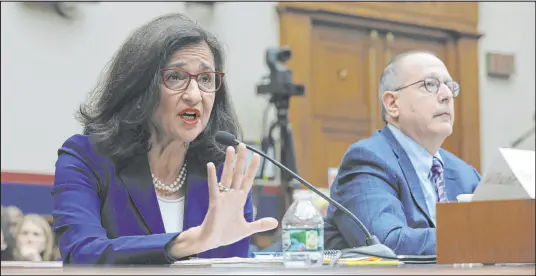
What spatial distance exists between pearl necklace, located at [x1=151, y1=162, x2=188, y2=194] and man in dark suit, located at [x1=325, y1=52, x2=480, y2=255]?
Answer: 50 cm

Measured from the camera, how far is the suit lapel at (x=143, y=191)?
1889mm

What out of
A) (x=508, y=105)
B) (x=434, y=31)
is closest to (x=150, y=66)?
(x=434, y=31)

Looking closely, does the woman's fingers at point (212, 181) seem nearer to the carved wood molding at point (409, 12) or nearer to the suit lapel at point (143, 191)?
the suit lapel at point (143, 191)

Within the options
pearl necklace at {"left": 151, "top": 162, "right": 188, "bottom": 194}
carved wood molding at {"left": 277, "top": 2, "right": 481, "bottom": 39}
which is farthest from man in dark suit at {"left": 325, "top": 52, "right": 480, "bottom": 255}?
carved wood molding at {"left": 277, "top": 2, "right": 481, "bottom": 39}

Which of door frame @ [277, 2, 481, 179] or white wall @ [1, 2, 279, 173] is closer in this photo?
white wall @ [1, 2, 279, 173]

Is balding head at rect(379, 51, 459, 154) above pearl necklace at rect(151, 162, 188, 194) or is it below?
above

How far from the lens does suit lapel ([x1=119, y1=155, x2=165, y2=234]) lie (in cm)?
189

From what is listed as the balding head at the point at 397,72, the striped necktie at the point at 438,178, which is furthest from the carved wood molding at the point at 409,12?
the striped necktie at the point at 438,178

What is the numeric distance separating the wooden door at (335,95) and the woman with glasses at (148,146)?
3037 millimetres

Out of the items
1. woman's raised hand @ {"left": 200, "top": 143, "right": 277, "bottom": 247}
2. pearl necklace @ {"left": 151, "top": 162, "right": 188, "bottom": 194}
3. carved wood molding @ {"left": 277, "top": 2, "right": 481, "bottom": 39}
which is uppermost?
carved wood molding @ {"left": 277, "top": 2, "right": 481, "bottom": 39}

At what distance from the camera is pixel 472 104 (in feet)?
19.3

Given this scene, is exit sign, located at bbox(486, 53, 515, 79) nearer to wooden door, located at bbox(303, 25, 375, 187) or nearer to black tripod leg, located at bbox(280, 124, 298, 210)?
wooden door, located at bbox(303, 25, 375, 187)

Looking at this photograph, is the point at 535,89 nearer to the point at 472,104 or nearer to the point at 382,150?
the point at 472,104

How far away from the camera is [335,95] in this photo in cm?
528
